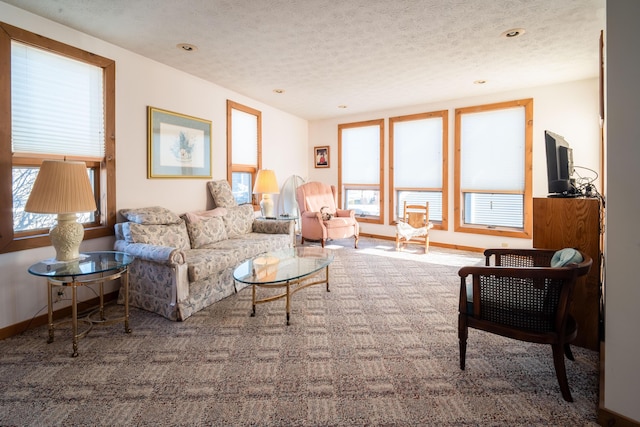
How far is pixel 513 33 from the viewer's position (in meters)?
3.13

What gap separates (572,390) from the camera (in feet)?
6.07

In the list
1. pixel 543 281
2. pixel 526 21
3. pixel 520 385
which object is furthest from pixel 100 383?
pixel 526 21

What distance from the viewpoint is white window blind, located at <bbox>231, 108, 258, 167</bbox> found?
16.9 ft

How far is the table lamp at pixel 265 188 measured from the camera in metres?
5.00

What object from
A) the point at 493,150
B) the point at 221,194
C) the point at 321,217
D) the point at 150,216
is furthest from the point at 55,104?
the point at 493,150

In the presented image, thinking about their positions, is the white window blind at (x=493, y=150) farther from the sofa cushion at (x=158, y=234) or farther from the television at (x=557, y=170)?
the sofa cushion at (x=158, y=234)

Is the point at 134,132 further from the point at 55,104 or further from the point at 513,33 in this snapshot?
the point at 513,33

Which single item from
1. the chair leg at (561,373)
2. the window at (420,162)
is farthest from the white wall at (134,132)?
the chair leg at (561,373)

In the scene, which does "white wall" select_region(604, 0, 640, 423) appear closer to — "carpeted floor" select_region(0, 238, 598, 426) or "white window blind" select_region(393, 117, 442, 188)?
"carpeted floor" select_region(0, 238, 598, 426)

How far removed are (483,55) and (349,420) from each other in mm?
3903

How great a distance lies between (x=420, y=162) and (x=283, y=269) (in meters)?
4.05

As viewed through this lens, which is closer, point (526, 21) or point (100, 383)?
point (100, 383)

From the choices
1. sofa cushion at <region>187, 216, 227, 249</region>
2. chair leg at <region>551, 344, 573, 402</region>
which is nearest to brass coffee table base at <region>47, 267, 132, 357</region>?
sofa cushion at <region>187, 216, 227, 249</region>

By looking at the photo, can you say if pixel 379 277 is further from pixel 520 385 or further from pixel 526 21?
pixel 526 21
